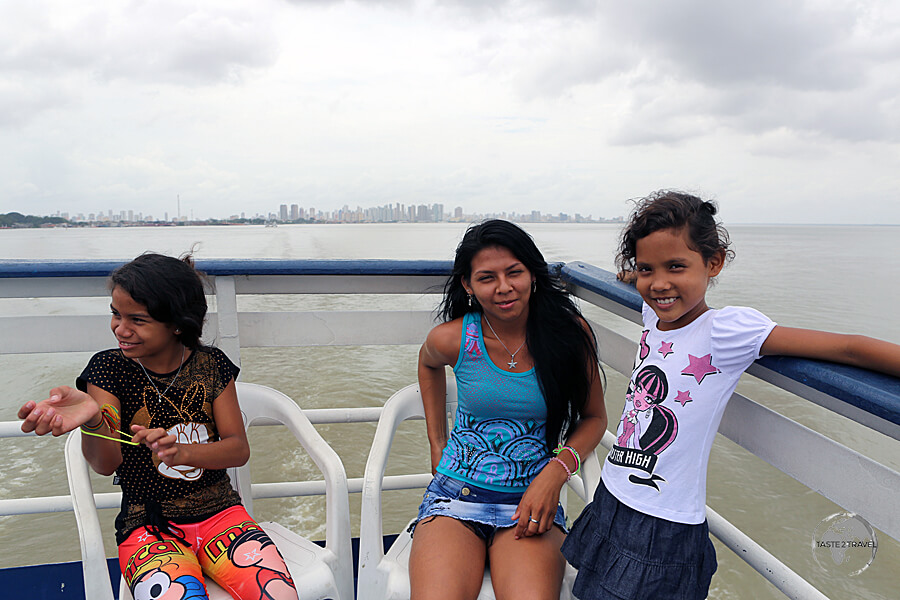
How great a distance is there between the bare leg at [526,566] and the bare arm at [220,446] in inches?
27.7

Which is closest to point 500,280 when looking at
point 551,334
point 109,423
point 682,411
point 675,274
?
point 551,334

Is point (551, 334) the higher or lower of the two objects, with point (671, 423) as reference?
higher

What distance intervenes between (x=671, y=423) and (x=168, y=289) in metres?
1.27

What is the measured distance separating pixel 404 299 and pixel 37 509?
747 centimetres

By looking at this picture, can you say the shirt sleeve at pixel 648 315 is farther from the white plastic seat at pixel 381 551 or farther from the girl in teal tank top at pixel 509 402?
the white plastic seat at pixel 381 551

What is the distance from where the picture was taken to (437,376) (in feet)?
5.74

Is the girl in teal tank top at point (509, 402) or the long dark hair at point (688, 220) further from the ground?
the long dark hair at point (688, 220)

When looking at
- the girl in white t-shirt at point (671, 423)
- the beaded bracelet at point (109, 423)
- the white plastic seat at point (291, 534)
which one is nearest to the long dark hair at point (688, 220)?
the girl in white t-shirt at point (671, 423)

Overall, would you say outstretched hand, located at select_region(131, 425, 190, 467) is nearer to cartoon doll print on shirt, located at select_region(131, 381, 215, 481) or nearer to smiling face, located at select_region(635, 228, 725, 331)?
cartoon doll print on shirt, located at select_region(131, 381, 215, 481)

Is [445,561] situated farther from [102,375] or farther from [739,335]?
[102,375]

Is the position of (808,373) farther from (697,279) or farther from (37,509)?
(37,509)

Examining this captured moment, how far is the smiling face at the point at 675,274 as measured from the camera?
125 cm

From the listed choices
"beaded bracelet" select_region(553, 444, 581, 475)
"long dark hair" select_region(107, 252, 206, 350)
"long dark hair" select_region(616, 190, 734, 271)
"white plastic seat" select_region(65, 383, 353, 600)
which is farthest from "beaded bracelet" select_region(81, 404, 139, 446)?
"long dark hair" select_region(616, 190, 734, 271)

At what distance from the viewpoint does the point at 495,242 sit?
5.13ft
